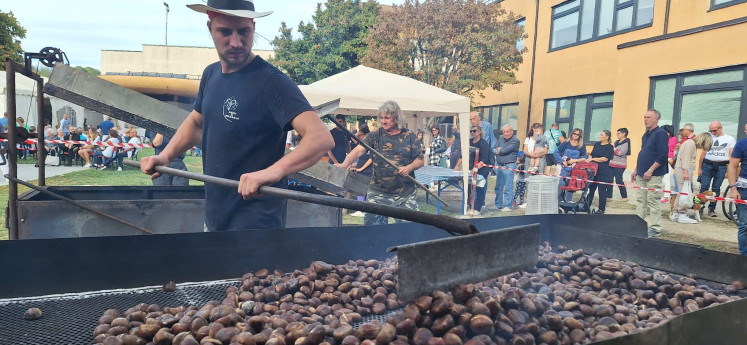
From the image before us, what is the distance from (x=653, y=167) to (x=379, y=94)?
4674mm

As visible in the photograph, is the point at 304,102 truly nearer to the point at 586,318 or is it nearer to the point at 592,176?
the point at 586,318

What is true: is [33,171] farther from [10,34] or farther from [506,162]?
[10,34]

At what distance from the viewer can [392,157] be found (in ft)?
16.9

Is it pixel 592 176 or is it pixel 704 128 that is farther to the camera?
pixel 704 128

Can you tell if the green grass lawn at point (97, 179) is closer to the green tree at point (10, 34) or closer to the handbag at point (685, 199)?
the handbag at point (685, 199)

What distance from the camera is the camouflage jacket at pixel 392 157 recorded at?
5.03 meters

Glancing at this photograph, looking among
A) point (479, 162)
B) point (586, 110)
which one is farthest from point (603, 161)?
point (586, 110)

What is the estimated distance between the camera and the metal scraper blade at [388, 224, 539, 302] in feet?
5.40

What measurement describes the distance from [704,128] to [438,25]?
7.90 metres

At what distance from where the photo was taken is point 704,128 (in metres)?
10.5

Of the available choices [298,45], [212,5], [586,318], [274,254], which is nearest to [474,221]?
[586,318]

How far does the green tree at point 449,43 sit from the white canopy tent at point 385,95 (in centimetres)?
620

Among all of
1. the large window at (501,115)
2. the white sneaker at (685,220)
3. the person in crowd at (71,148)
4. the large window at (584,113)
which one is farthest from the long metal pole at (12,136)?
the large window at (501,115)

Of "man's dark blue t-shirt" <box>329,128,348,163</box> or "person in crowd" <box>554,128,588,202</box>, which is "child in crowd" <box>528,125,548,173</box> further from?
"man's dark blue t-shirt" <box>329,128,348,163</box>
